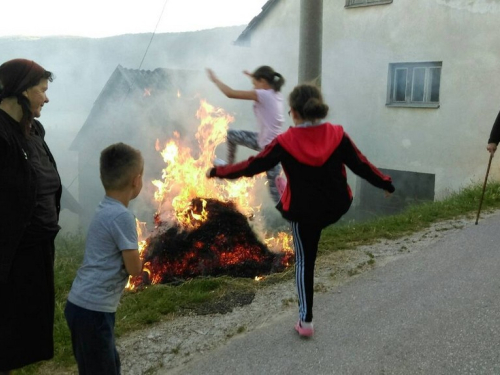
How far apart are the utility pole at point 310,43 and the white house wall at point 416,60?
4.63 metres

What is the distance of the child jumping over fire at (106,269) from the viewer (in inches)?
98.7

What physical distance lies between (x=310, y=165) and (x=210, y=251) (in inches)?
107

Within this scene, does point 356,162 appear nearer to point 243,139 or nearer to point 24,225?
point 243,139

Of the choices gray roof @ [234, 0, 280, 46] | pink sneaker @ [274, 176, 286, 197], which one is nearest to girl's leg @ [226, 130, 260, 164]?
pink sneaker @ [274, 176, 286, 197]

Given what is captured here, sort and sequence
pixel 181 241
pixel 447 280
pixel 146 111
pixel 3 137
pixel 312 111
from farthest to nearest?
pixel 146 111
pixel 181 241
pixel 447 280
pixel 312 111
pixel 3 137

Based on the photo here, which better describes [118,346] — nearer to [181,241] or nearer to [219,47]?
[181,241]

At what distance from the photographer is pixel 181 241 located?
590cm

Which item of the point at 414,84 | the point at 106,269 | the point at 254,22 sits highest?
the point at 254,22

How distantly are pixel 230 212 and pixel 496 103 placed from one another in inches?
288

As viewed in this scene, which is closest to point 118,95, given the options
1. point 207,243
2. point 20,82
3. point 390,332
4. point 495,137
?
point 207,243

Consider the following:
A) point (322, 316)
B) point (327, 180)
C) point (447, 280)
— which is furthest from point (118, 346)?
point (447, 280)

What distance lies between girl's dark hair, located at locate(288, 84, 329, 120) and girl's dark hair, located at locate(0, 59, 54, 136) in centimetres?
170

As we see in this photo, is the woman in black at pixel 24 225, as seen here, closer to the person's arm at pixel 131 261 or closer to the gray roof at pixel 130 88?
the person's arm at pixel 131 261

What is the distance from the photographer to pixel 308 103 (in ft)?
11.5
